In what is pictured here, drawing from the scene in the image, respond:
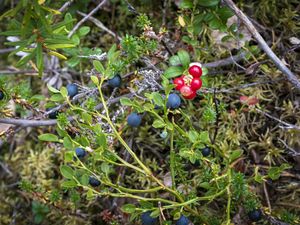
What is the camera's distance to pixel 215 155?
97.1 inches

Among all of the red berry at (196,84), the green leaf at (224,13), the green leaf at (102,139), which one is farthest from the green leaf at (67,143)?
the green leaf at (224,13)

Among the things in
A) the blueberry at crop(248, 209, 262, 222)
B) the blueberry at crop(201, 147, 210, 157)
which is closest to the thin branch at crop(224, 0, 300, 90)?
the blueberry at crop(201, 147, 210, 157)

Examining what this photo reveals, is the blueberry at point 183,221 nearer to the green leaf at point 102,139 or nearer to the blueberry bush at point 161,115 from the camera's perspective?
the blueberry bush at point 161,115

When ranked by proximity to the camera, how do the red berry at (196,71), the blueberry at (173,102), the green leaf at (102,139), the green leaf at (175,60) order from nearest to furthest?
the green leaf at (102,139) < the blueberry at (173,102) < the red berry at (196,71) < the green leaf at (175,60)

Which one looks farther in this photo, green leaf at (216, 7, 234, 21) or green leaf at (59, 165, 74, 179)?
green leaf at (216, 7, 234, 21)

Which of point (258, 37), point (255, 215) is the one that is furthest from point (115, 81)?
point (255, 215)

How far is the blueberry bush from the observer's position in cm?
210

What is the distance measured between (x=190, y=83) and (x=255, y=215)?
67 centimetres

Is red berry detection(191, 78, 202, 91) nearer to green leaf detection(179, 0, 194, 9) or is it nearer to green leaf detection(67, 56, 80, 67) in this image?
green leaf detection(179, 0, 194, 9)

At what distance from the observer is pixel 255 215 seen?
7.27 ft

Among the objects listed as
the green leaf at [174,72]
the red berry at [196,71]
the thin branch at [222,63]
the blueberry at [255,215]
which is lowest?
the blueberry at [255,215]

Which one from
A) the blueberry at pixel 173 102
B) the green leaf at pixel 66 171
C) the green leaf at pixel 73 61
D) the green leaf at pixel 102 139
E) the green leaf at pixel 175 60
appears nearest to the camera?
the green leaf at pixel 102 139

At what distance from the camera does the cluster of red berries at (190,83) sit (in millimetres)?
2131

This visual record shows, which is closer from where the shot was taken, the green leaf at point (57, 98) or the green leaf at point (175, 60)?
the green leaf at point (57, 98)
